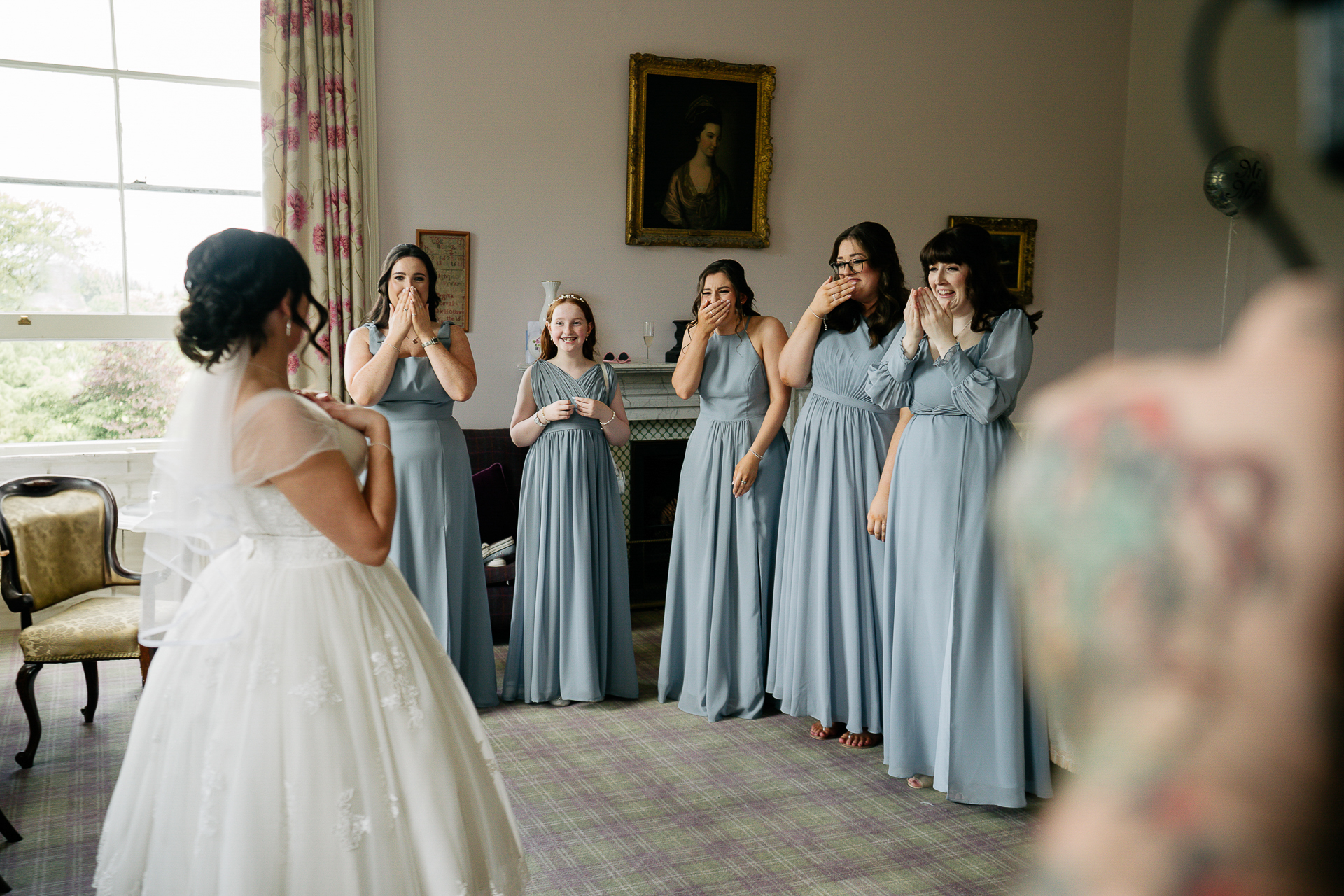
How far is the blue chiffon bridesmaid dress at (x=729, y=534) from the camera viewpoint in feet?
11.2

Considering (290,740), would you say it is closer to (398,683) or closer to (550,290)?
(398,683)

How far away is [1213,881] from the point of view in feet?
1.09

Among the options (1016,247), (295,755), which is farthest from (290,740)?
(1016,247)

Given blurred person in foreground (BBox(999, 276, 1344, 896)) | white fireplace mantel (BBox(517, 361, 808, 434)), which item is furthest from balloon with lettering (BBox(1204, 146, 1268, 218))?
blurred person in foreground (BBox(999, 276, 1344, 896))

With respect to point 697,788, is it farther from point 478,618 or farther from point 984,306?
point 984,306

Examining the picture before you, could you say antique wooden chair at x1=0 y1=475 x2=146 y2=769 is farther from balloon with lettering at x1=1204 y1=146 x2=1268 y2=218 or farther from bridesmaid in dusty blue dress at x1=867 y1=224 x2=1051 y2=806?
balloon with lettering at x1=1204 y1=146 x2=1268 y2=218

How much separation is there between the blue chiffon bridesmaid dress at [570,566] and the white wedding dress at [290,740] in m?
1.74

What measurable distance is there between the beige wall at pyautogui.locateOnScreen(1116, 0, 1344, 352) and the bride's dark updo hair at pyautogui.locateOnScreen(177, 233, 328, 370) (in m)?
5.49

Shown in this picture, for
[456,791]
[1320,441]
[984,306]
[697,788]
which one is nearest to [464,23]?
[984,306]

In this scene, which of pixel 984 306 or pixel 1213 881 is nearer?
pixel 1213 881

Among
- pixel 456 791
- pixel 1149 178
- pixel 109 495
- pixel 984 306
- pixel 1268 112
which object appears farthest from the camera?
pixel 1149 178

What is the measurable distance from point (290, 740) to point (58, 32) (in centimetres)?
446

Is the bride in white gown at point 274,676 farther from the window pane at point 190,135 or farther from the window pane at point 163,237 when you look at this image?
the window pane at point 190,135

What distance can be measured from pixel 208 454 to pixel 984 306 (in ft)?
6.72
